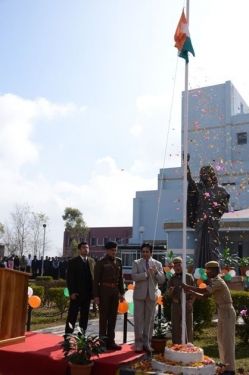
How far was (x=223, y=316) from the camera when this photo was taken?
6.53 m

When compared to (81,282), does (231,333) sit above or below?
below

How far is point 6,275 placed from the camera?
7.01 m

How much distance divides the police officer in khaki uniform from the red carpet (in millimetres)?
1243

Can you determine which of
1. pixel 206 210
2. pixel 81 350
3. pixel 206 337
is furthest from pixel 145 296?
pixel 206 210

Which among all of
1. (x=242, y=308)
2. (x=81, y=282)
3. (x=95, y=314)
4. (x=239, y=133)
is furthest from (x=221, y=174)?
(x=81, y=282)

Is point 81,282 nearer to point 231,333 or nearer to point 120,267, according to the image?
point 120,267

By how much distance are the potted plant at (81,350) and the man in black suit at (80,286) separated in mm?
1227

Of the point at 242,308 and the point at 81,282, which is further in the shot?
the point at 242,308

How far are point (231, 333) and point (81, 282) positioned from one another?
2.56m

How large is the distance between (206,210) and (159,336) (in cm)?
450

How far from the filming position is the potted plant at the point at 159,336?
24.8 ft

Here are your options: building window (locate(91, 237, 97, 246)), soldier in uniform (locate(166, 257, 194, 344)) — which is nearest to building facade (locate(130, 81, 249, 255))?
building window (locate(91, 237, 97, 246))

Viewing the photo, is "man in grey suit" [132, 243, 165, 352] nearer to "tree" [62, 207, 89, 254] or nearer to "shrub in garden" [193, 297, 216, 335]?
"shrub in garden" [193, 297, 216, 335]

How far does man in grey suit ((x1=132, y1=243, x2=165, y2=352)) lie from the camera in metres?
6.97
